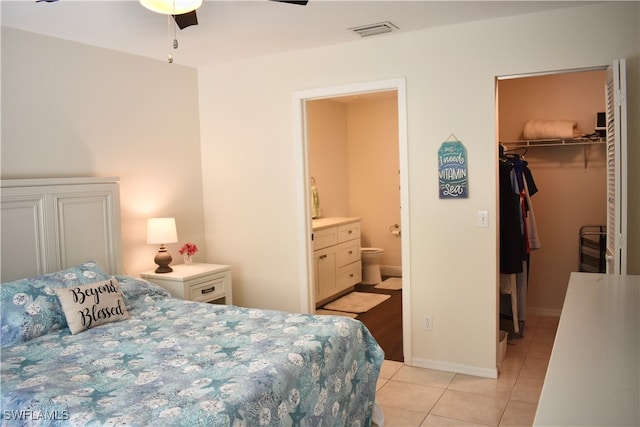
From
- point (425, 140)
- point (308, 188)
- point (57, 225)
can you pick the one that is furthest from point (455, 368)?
point (57, 225)

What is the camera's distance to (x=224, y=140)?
4.68 meters

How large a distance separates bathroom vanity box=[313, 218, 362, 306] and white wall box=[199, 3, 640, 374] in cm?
115

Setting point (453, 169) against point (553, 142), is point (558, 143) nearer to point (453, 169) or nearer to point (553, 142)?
point (553, 142)

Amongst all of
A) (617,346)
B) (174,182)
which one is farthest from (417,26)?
(617,346)

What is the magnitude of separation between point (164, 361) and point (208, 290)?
1.78 metres

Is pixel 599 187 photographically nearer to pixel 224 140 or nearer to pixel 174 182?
pixel 224 140

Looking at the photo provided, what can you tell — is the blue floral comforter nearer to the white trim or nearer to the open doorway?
the white trim

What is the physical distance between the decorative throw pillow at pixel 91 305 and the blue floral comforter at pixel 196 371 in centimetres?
6

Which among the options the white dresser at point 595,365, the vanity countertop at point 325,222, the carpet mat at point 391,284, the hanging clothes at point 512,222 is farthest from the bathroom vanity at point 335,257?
the white dresser at point 595,365

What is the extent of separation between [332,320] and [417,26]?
6.94ft

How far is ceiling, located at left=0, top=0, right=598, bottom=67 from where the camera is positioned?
304cm

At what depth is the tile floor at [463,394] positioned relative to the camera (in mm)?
3154

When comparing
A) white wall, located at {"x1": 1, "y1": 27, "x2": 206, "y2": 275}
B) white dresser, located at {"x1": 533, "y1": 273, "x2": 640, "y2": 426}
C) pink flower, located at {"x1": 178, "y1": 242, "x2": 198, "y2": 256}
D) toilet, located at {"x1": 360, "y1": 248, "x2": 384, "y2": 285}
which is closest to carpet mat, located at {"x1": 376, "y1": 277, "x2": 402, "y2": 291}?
toilet, located at {"x1": 360, "y1": 248, "x2": 384, "y2": 285}

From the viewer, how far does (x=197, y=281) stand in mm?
4086
